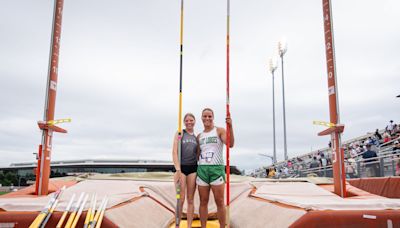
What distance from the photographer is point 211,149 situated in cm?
396

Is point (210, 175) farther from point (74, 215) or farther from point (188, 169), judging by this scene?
point (74, 215)

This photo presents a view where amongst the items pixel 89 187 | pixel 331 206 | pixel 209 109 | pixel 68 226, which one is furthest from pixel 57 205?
pixel 331 206

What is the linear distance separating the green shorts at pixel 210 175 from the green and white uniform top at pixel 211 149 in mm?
63

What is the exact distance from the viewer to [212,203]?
16.8 ft

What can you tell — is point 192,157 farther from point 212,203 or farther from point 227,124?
point 212,203

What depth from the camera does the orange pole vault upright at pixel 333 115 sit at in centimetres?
454

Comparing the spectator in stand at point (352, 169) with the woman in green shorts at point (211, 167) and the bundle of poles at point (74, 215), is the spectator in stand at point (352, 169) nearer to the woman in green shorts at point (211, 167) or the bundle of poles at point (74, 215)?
the woman in green shorts at point (211, 167)

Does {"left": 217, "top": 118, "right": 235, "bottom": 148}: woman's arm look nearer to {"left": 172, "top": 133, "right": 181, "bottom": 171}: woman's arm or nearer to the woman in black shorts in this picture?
the woman in black shorts

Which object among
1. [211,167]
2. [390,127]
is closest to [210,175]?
[211,167]

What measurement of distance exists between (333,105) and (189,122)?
2.31 m

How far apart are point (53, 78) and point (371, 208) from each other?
4.66 meters

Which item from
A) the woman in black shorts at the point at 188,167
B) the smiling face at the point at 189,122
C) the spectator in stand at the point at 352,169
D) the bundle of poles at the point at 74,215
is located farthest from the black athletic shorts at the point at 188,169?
the spectator in stand at the point at 352,169

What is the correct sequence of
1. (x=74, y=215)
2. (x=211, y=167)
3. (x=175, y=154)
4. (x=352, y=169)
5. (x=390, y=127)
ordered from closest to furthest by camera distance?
(x=74, y=215), (x=211, y=167), (x=175, y=154), (x=352, y=169), (x=390, y=127)

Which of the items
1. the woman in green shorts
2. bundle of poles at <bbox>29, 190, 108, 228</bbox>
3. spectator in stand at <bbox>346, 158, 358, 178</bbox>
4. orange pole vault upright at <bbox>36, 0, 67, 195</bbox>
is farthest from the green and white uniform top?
spectator in stand at <bbox>346, 158, 358, 178</bbox>
